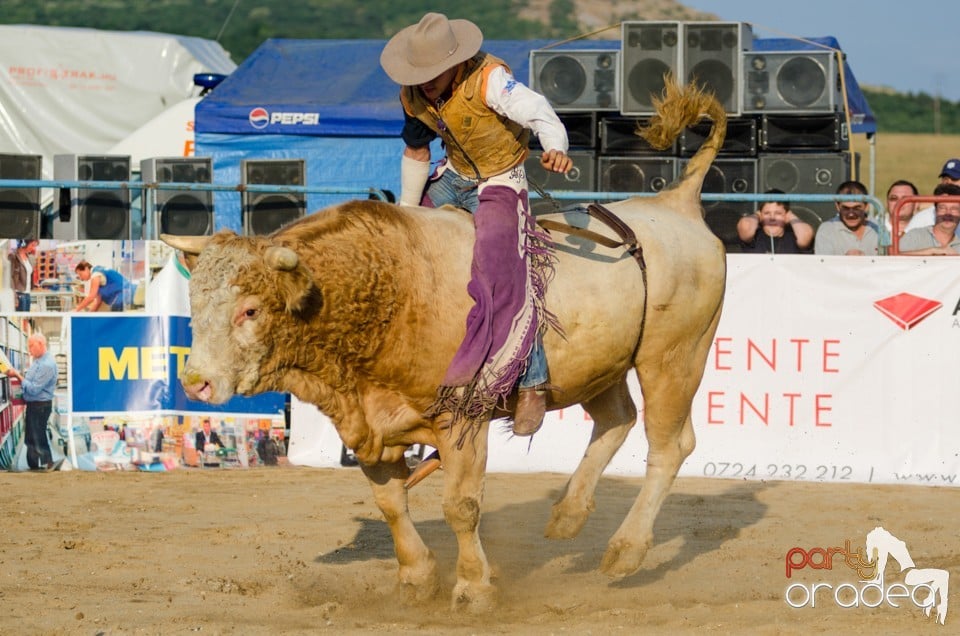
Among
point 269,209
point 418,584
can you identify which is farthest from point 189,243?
point 269,209

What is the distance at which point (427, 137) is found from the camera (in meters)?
6.54

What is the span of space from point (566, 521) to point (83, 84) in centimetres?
1668

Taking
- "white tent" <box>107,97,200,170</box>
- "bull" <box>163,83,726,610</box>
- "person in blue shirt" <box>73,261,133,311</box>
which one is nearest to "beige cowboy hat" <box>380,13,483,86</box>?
"bull" <box>163,83,726,610</box>

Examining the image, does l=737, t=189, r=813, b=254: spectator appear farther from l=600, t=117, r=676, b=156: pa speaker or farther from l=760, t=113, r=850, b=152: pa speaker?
l=600, t=117, r=676, b=156: pa speaker

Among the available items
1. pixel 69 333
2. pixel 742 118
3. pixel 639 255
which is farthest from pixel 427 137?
pixel 742 118

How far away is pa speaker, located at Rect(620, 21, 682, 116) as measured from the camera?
540 inches

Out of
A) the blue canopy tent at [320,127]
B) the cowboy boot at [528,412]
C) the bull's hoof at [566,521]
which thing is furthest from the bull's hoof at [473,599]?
the blue canopy tent at [320,127]

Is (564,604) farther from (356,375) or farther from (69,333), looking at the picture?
(69,333)

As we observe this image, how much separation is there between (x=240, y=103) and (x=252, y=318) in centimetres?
1191

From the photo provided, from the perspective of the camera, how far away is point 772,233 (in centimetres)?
1138

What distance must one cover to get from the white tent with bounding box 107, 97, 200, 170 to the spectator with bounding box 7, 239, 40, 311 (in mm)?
8583

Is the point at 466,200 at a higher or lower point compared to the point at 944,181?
lower

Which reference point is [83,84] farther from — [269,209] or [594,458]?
[594,458]

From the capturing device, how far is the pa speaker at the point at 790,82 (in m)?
13.5
